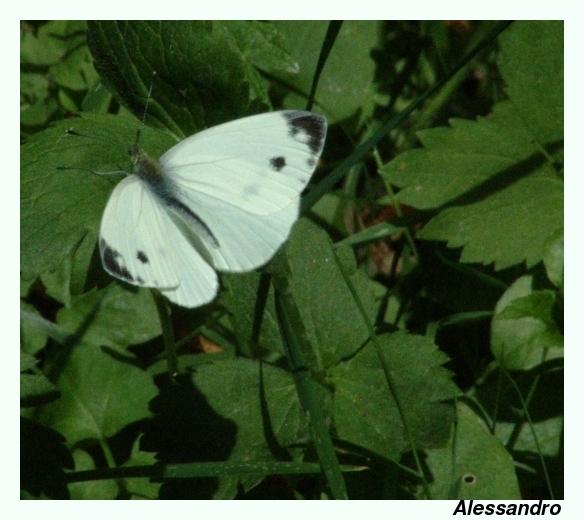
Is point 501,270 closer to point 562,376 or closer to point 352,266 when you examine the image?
point 562,376

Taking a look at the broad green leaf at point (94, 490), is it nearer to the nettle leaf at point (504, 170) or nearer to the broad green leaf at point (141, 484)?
the broad green leaf at point (141, 484)

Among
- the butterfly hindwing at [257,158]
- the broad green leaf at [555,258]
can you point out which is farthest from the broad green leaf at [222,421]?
the broad green leaf at [555,258]

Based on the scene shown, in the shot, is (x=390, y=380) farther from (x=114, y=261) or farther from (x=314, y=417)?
(x=114, y=261)

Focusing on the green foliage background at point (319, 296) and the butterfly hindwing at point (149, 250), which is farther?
the green foliage background at point (319, 296)

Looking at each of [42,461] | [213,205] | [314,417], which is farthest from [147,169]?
[42,461]

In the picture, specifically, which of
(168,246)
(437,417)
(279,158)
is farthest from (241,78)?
(437,417)

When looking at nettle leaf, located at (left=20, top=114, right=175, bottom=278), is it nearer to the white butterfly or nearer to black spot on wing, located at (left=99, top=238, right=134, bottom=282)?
the white butterfly
